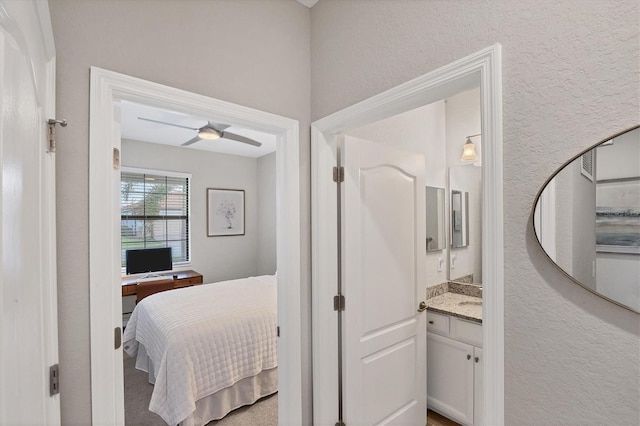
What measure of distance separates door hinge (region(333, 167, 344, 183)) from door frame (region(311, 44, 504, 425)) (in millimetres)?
34

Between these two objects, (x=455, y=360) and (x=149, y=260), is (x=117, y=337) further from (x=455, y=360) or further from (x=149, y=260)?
(x=149, y=260)

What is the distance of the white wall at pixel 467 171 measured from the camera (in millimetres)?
2664

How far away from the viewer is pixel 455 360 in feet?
7.48

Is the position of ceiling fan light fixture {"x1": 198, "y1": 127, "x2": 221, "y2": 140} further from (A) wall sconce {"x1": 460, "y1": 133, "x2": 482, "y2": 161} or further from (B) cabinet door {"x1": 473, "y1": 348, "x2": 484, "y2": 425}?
(B) cabinet door {"x1": 473, "y1": 348, "x2": 484, "y2": 425}

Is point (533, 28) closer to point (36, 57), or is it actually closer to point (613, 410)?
point (613, 410)

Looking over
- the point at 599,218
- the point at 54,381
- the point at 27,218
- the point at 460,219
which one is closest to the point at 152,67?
the point at 27,218

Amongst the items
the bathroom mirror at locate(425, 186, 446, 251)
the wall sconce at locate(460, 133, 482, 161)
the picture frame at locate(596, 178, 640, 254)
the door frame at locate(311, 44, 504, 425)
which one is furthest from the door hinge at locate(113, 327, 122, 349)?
the wall sconce at locate(460, 133, 482, 161)

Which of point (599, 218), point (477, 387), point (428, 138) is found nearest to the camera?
point (599, 218)

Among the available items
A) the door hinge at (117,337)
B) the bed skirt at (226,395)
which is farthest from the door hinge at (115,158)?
the bed skirt at (226,395)

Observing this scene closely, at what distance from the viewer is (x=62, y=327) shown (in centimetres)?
104

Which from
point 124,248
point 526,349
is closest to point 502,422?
point 526,349

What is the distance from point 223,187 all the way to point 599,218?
521 centimetres

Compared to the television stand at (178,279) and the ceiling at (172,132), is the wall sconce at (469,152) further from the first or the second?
the television stand at (178,279)

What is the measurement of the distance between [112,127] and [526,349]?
160 centimetres
